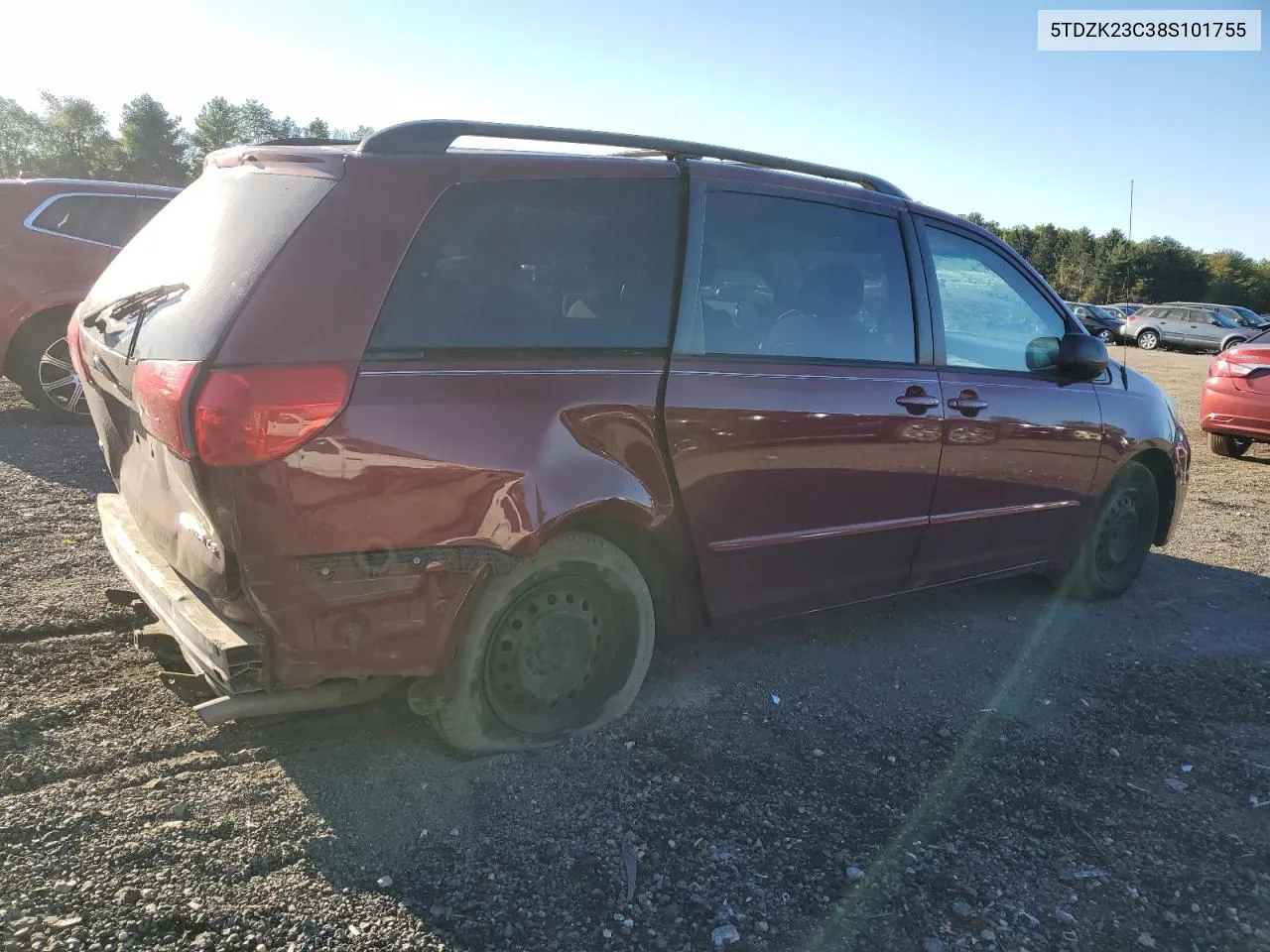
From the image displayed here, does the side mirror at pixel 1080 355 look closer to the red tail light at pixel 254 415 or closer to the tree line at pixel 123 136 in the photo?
the red tail light at pixel 254 415

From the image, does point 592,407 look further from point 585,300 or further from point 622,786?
point 622,786

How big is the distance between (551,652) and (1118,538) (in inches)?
140

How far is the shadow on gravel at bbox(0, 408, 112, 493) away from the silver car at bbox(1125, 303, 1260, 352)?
32.8 meters

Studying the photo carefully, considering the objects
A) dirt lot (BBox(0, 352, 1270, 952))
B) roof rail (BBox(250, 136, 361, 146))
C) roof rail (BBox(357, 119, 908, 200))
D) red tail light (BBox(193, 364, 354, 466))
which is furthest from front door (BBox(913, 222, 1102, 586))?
red tail light (BBox(193, 364, 354, 466))

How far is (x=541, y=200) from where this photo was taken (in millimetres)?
2902

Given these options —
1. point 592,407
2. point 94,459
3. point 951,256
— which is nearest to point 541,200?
point 592,407

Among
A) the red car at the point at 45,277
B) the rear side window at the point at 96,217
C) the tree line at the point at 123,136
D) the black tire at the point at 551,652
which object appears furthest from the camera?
the tree line at the point at 123,136

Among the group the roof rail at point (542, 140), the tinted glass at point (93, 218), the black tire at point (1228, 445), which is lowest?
the black tire at point (1228, 445)

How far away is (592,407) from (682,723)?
1.24 m

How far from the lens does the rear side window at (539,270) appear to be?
2.66 m

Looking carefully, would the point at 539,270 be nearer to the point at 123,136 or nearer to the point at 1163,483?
the point at 1163,483

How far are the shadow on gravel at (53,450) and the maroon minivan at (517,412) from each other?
293 cm

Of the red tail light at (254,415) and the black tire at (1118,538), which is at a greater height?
the red tail light at (254,415)

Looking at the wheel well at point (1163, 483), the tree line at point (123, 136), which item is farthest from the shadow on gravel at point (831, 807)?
the tree line at point (123, 136)
